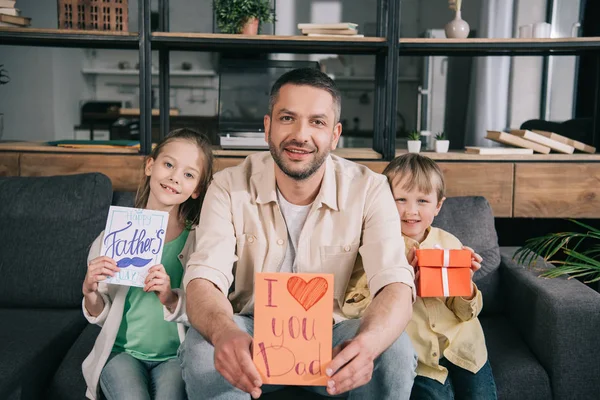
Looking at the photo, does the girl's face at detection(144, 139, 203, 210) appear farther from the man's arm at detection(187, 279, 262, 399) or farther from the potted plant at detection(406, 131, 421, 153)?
the potted plant at detection(406, 131, 421, 153)

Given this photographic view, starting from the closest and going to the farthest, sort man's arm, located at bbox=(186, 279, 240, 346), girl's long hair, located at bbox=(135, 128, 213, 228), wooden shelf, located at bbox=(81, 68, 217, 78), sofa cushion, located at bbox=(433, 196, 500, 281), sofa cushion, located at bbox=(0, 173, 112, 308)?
man's arm, located at bbox=(186, 279, 240, 346)
girl's long hair, located at bbox=(135, 128, 213, 228)
sofa cushion, located at bbox=(0, 173, 112, 308)
sofa cushion, located at bbox=(433, 196, 500, 281)
wooden shelf, located at bbox=(81, 68, 217, 78)

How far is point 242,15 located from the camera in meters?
2.46

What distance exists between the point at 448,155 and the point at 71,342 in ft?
5.21

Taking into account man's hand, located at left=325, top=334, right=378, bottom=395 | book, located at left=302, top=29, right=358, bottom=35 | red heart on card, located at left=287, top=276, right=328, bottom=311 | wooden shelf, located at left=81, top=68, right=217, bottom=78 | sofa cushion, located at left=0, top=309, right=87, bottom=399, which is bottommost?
sofa cushion, located at left=0, top=309, right=87, bottom=399

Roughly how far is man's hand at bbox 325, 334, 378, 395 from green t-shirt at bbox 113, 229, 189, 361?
0.57 meters

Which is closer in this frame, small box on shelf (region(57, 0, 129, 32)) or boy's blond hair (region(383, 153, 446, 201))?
boy's blond hair (region(383, 153, 446, 201))

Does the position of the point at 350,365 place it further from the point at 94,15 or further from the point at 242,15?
the point at 94,15

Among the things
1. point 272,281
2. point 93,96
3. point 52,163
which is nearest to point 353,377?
point 272,281

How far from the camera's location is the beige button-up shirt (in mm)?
1604

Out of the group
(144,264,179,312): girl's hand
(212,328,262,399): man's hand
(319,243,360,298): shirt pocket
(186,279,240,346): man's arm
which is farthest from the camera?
(319,243,360,298): shirt pocket

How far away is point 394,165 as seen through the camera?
1.85 meters

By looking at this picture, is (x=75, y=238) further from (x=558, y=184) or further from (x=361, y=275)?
(x=558, y=184)

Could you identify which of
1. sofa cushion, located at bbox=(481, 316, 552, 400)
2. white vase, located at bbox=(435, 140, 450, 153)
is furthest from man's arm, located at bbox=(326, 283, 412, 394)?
white vase, located at bbox=(435, 140, 450, 153)

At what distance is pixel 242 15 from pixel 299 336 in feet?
5.41
